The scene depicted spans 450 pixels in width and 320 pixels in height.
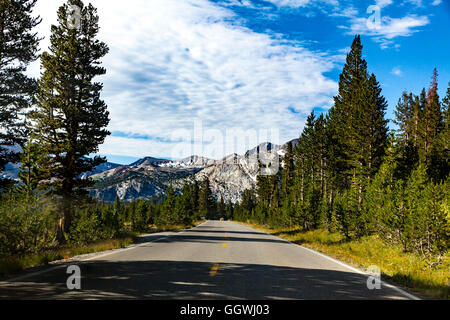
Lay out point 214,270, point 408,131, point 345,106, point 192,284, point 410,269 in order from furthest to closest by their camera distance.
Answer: point 408,131 → point 345,106 → point 410,269 → point 214,270 → point 192,284

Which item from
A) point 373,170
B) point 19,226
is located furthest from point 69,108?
point 373,170

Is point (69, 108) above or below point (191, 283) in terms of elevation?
above

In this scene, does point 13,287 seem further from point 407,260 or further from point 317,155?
point 317,155

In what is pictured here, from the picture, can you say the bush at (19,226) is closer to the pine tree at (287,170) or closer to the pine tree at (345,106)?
the pine tree at (345,106)

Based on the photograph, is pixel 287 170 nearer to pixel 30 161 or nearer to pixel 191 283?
pixel 30 161

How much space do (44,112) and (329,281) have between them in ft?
74.1

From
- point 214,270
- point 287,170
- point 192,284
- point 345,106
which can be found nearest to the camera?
point 192,284

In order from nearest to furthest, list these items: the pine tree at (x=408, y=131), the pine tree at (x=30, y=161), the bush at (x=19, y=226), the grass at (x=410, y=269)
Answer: the grass at (x=410, y=269) → the bush at (x=19, y=226) → the pine tree at (x=30, y=161) → the pine tree at (x=408, y=131)

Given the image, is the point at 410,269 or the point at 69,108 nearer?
the point at 410,269

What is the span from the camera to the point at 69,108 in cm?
2189

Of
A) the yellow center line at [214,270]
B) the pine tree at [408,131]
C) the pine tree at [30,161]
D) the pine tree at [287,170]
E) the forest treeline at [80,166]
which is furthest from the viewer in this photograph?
the pine tree at [287,170]

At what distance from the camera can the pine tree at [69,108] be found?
22.0 m

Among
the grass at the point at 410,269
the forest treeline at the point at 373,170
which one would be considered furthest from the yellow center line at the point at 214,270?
the forest treeline at the point at 373,170

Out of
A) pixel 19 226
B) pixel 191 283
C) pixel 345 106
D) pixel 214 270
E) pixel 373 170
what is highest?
pixel 345 106
